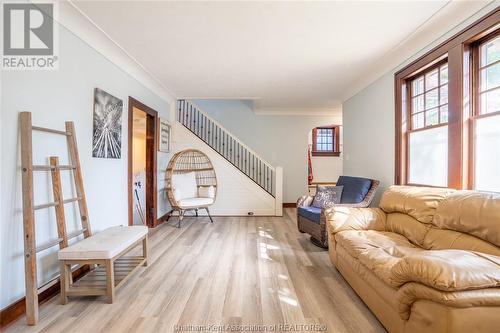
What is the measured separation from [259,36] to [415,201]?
2.27m

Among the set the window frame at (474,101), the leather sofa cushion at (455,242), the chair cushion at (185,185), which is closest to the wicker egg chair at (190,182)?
the chair cushion at (185,185)

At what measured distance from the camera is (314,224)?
11.0 ft

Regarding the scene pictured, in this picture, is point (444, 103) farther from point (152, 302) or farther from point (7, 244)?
point (7, 244)

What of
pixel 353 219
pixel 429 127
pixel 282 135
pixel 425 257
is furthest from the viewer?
pixel 282 135

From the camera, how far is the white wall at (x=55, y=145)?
5.75ft

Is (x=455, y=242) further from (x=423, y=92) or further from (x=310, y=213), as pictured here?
(x=423, y=92)

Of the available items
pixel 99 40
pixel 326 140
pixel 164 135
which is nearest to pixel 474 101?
pixel 99 40

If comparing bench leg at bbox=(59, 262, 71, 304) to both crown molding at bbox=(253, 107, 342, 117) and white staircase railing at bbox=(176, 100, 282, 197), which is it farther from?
crown molding at bbox=(253, 107, 342, 117)

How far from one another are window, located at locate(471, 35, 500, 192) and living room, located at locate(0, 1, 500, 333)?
0.04 ft

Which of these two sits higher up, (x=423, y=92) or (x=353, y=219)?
(x=423, y=92)

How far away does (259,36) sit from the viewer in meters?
2.60

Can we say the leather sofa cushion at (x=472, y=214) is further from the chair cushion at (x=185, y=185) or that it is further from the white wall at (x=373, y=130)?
the chair cushion at (x=185, y=185)

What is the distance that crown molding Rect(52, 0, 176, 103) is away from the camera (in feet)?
7.22

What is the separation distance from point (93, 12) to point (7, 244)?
6.61ft
